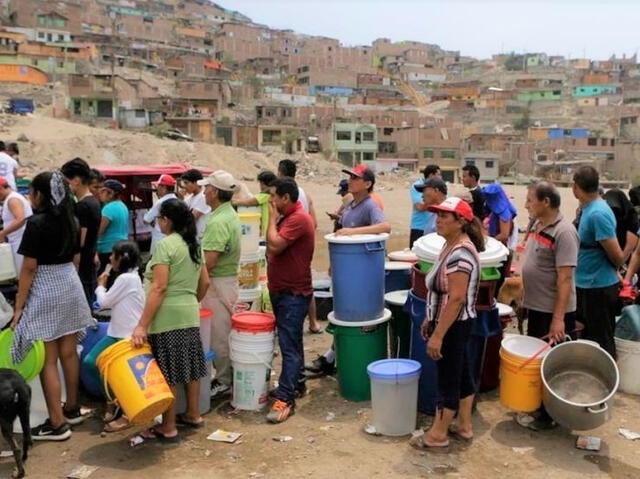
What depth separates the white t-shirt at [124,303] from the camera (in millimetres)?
4934

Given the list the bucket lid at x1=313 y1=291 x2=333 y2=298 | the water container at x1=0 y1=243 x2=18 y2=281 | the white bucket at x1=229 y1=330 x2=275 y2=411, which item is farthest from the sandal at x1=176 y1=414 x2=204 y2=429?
the bucket lid at x1=313 y1=291 x2=333 y2=298

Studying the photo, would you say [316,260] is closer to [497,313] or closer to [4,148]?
[4,148]

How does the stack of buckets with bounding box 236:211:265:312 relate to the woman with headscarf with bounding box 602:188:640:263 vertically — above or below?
below

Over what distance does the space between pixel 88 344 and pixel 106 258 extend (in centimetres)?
159

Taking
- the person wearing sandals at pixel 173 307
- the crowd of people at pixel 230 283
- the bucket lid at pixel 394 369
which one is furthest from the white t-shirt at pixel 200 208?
the bucket lid at pixel 394 369

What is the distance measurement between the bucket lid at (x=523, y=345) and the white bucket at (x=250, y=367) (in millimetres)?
1877

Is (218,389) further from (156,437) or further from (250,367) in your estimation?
(156,437)

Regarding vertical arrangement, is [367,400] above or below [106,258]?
below

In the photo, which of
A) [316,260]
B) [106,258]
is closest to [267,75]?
[316,260]

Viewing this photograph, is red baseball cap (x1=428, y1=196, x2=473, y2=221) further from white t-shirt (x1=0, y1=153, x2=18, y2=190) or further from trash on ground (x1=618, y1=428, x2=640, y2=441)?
white t-shirt (x1=0, y1=153, x2=18, y2=190)

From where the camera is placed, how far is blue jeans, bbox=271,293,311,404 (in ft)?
17.0

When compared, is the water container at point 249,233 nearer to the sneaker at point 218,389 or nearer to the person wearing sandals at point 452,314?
the sneaker at point 218,389

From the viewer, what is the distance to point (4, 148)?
8734mm

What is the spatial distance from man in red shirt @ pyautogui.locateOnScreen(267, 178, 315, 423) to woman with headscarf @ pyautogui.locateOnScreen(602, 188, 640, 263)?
3045mm
